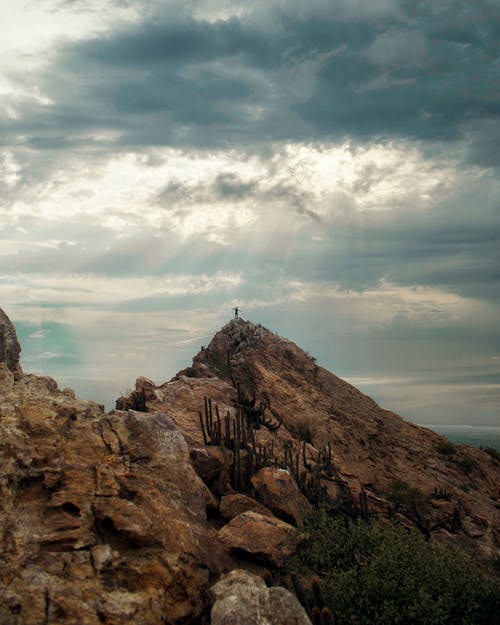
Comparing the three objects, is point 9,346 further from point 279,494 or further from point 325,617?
point 325,617

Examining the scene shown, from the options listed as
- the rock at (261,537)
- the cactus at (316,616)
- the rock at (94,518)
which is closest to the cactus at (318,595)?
the cactus at (316,616)

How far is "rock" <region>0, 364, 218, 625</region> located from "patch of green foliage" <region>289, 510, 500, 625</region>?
6655 mm

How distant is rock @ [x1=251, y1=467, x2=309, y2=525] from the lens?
32.5m

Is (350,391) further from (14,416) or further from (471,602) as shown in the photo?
(14,416)

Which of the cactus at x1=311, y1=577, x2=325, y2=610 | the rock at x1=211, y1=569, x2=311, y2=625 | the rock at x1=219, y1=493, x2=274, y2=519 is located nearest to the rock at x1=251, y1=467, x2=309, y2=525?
the rock at x1=219, y1=493, x2=274, y2=519

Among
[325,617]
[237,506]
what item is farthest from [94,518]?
[237,506]

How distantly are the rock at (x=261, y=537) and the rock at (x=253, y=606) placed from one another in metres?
6.55

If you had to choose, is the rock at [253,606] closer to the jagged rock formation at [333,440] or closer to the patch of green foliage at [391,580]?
the patch of green foliage at [391,580]

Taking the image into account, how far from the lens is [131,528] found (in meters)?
22.3

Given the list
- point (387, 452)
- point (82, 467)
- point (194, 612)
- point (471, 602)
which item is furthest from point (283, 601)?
point (387, 452)

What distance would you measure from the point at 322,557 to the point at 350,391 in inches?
1476

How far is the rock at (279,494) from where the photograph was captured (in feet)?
107

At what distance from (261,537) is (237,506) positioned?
288 cm

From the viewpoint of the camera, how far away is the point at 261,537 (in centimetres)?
2792
